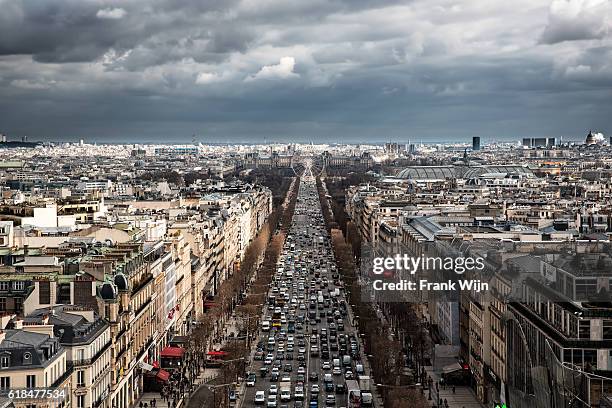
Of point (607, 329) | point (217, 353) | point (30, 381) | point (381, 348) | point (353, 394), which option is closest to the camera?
point (30, 381)

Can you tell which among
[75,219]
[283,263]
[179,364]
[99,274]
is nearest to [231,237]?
[283,263]

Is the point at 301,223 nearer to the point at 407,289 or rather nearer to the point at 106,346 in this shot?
the point at 407,289

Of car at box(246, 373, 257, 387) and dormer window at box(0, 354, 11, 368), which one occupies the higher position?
dormer window at box(0, 354, 11, 368)

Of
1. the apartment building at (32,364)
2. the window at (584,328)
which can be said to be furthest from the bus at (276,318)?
the window at (584,328)

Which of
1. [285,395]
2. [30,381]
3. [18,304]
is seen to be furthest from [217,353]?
[30,381]

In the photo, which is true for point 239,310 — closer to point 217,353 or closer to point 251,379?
point 217,353

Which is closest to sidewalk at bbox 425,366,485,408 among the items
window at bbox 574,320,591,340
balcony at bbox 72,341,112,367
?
window at bbox 574,320,591,340

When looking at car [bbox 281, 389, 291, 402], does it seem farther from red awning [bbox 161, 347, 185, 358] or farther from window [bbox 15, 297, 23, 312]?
window [bbox 15, 297, 23, 312]

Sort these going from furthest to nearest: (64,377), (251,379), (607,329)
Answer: (251,379), (64,377), (607,329)
